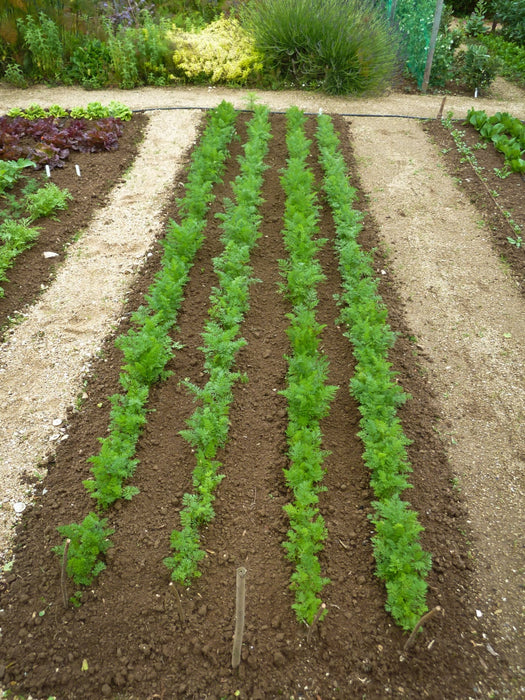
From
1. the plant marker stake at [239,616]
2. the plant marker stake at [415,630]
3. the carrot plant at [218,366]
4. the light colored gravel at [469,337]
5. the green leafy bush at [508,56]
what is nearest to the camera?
the plant marker stake at [239,616]

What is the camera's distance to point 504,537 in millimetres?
3812

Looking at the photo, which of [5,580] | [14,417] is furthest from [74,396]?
[5,580]

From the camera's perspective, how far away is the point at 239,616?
2.87 metres

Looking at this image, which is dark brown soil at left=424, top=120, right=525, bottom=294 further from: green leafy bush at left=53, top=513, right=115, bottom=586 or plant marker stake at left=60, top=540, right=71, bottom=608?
plant marker stake at left=60, top=540, right=71, bottom=608

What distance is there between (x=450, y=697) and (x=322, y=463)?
1709 mm

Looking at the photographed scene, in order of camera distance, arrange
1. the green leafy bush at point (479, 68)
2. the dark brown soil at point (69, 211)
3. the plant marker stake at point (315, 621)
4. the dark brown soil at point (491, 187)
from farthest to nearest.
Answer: the green leafy bush at point (479, 68)
the dark brown soil at point (491, 187)
the dark brown soil at point (69, 211)
the plant marker stake at point (315, 621)

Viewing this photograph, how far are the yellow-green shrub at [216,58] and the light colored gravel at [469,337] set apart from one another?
11.9ft

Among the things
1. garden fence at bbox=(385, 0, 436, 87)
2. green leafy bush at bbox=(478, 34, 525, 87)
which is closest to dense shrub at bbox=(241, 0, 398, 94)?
garden fence at bbox=(385, 0, 436, 87)

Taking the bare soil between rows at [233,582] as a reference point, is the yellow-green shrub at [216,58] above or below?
above

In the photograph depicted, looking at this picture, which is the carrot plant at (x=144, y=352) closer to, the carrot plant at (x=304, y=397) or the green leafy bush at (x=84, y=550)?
the green leafy bush at (x=84, y=550)

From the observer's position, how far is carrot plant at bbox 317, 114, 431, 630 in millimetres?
3311

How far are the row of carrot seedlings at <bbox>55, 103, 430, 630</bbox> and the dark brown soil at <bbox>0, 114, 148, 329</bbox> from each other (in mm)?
1345

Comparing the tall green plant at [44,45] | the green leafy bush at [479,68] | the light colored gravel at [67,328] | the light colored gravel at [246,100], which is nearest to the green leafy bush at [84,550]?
the light colored gravel at [67,328]

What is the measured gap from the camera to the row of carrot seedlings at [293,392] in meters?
3.41
